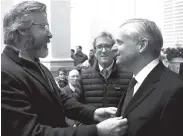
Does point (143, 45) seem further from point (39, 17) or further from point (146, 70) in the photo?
point (39, 17)

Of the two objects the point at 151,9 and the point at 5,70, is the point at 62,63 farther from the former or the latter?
the point at 5,70

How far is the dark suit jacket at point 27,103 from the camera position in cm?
130

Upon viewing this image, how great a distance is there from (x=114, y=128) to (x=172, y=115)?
314 mm

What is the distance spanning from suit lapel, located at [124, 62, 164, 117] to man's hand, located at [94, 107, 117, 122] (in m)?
0.30

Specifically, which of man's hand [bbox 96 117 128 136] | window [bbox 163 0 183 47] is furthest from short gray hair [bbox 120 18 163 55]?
window [bbox 163 0 183 47]

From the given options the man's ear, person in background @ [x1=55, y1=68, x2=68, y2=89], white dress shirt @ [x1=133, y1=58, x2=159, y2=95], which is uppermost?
the man's ear

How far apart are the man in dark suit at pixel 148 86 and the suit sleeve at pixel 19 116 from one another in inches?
10.9

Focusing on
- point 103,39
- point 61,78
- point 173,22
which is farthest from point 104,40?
point 173,22

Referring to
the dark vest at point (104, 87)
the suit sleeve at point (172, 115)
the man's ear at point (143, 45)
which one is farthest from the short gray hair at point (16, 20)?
the dark vest at point (104, 87)

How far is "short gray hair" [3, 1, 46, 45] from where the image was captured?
4.99 ft

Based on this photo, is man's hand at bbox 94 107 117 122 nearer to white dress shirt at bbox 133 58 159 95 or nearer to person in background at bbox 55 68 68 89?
white dress shirt at bbox 133 58 159 95

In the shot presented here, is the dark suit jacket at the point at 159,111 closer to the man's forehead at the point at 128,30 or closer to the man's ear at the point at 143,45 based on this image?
the man's ear at the point at 143,45

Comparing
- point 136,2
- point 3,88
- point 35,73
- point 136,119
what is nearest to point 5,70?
point 3,88

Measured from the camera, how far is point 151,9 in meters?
4.14
